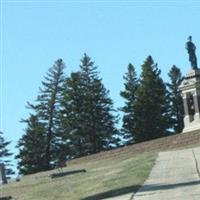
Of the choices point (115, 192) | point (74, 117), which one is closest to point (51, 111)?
point (74, 117)

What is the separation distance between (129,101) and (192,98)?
15150 millimetres

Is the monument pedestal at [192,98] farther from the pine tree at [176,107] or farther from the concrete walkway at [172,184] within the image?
the concrete walkway at [172,184]

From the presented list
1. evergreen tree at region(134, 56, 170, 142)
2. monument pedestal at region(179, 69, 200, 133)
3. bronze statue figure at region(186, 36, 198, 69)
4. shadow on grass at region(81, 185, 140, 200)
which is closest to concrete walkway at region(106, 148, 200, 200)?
shadow on grass at region(81, 185, 140, 200)

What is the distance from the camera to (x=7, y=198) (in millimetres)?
21422

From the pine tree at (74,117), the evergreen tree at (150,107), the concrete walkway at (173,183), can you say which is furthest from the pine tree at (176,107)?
the concrete walkway at (173,183)

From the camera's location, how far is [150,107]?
6731cm

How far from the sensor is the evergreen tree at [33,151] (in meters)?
65.8

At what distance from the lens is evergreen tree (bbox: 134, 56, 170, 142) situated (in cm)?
6594

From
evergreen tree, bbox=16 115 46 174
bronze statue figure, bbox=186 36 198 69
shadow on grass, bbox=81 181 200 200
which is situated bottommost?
shadow on grass, bbox=81 181 200 200

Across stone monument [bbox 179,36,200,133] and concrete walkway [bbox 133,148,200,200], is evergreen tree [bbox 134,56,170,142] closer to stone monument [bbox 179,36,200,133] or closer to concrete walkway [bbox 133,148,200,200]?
stone monument [bbox 179,36,200,133]

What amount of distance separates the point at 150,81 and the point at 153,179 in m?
53.2

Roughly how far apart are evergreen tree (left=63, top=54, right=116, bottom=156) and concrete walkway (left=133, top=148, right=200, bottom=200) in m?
46.3

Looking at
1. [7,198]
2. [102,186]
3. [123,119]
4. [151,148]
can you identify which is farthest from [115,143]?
[102,186]

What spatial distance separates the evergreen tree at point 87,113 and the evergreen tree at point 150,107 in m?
2.65
